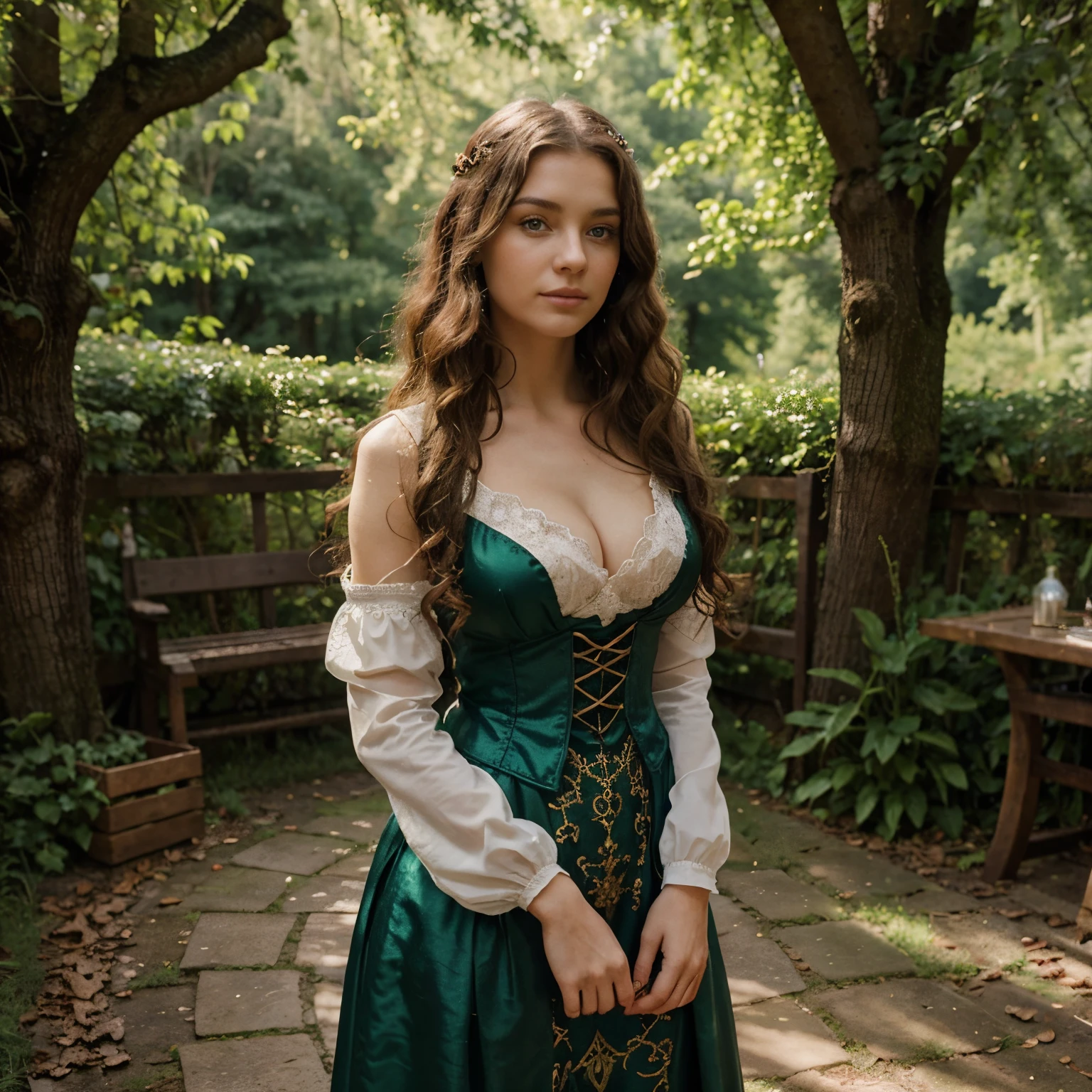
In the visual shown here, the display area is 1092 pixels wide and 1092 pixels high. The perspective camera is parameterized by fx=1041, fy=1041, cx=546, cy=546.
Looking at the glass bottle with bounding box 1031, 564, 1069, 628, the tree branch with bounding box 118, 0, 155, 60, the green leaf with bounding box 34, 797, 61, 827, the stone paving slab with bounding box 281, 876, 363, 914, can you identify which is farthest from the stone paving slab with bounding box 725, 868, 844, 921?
the tree branch with bounding box 118, 0, 155, 60

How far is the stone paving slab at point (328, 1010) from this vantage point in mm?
2594

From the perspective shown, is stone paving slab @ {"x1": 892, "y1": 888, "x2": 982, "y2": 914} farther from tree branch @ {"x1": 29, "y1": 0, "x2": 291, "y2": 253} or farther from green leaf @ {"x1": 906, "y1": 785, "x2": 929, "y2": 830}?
tree branch @ {"x1": 29, "y1": 0, "x2": 291, "y2": 253}

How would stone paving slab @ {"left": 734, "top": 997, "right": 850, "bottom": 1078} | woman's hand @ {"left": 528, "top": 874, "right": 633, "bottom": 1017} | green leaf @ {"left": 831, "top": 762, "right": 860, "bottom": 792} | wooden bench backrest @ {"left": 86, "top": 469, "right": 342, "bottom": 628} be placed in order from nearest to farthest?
1. woman's hand @ {"left": 528, "top": 874, "right": 633, "bottom": 1017}
2. stone paving slab @ {"left": 734, "top": 997, "right": 850, "bottom": 1078}
3. green leaf @ {"left": 831, "top": 762, "right": 860, "bottom": 792}
4. wooden bench backrest @ {"left": 86, "top": 469, "right": 342, "bottom": 628}

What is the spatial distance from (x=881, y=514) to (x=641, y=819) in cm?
293

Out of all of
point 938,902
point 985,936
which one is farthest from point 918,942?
point 938,902

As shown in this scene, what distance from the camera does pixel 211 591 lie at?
4711 mm

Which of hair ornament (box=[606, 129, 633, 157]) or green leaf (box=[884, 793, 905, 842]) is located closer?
hair ornament (box=[606, 129, 633, 157])

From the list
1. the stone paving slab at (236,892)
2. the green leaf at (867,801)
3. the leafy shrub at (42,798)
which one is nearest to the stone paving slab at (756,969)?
the green leaf at (867,801)

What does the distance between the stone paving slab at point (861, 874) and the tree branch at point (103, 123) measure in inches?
134

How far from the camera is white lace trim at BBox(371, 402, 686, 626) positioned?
1390mm

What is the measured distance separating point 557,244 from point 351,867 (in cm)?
287

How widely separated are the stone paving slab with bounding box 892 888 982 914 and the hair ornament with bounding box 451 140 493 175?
286 cm

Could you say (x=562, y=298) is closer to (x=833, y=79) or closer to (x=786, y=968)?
(x=786, y=968)

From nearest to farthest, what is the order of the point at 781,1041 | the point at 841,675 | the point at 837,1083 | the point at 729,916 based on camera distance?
the point at 837,1083 < the point at 781,1041 < the point at 729,916 < the point at 841,675
